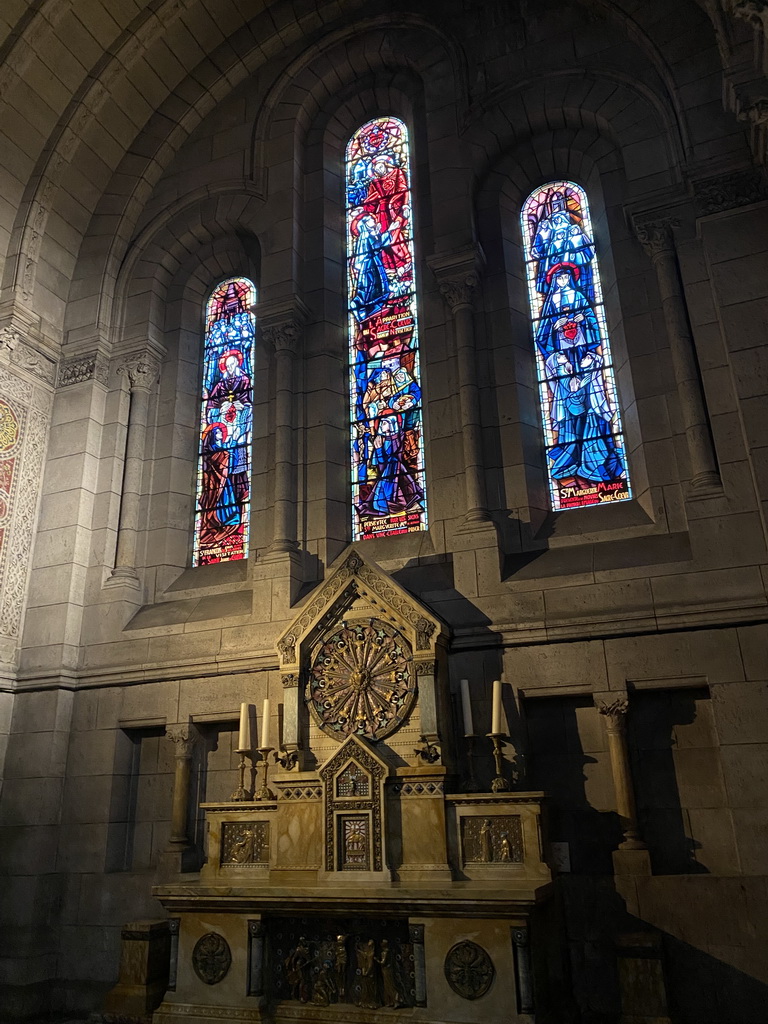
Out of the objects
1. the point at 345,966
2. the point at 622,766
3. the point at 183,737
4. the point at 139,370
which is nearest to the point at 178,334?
the point at 139,370

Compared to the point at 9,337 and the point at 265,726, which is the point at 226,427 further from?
the point at 265,726

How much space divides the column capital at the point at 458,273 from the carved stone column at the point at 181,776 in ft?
16.4

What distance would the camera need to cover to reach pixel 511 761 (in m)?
6.68

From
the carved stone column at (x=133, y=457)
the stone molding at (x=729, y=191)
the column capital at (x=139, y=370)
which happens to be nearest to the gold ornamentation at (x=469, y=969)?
the carved stone column at (x=133, y=457)

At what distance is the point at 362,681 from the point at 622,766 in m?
2.20

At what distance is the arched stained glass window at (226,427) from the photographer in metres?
9.32

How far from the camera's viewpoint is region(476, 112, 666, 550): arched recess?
7672 millimetres

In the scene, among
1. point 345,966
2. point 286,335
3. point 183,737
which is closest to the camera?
point 345,966

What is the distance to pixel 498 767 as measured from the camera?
6254mm

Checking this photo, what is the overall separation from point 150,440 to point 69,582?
1.98m

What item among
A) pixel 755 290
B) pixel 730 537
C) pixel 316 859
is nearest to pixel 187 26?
pixel 755 290

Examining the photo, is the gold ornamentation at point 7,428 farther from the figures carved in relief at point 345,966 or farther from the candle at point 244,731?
the figures carved in relief at point 345,966

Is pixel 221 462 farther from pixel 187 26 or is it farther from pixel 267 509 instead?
pixel 187 26

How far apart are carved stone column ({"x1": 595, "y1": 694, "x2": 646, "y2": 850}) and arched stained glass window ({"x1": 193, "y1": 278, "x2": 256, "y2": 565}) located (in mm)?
4404
